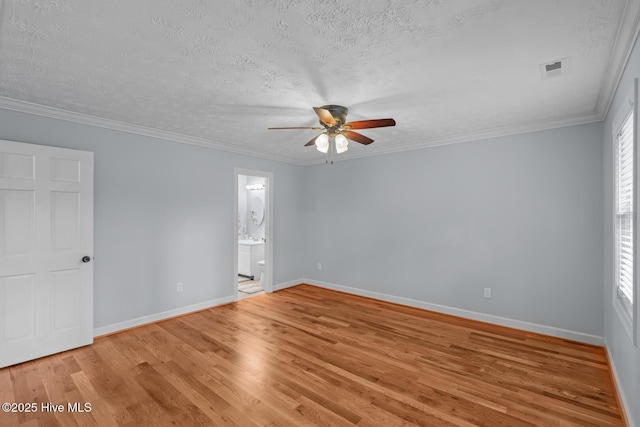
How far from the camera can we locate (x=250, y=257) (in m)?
6.57

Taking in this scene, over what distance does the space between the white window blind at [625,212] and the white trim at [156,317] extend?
15.2 ft

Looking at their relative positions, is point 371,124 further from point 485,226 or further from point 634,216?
point 485,226

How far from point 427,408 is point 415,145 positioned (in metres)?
3.46

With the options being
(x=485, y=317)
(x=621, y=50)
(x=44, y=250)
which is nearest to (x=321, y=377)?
(x=485, y=317)

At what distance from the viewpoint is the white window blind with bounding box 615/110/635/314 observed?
2145 mm

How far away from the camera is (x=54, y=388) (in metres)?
2.53

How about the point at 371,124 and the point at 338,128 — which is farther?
the point at 338,128

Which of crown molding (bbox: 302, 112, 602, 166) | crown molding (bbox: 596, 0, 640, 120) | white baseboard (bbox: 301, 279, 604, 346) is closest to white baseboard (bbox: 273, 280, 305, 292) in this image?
white baseboard (bbox: 301, 279, 604, 346)

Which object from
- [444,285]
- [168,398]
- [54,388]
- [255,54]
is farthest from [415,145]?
[54,388]

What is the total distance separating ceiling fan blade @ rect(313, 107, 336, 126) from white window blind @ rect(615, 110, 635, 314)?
6.82 feet

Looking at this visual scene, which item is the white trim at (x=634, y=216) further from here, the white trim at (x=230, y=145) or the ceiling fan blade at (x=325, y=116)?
the ceiling fan blade at (x=325, y=116)

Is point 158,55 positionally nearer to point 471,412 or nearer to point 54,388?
point 54,388

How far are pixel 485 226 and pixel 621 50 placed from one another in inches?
95.8

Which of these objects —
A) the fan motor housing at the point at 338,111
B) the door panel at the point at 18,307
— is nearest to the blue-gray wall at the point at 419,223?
the door panel at the point at 18,307
